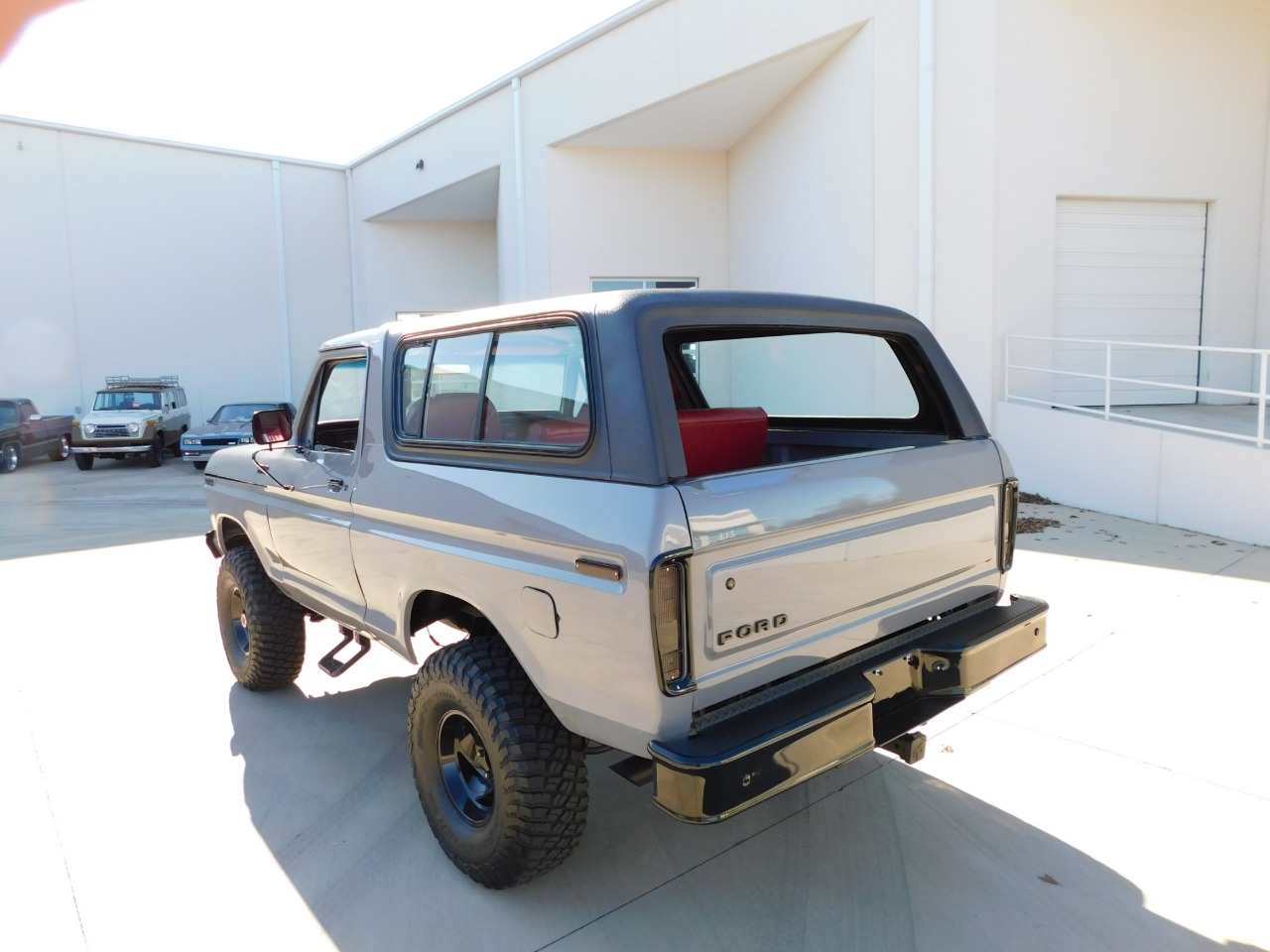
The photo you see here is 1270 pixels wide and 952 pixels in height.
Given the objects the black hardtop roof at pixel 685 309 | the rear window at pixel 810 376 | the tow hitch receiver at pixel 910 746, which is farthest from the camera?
the rear window at pixel 810 376

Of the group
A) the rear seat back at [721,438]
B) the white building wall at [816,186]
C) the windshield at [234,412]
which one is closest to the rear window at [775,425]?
the rear seat back at [721,438]

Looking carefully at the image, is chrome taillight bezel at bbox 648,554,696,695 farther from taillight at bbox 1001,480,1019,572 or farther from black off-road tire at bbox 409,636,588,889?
taillight at bbox 1001,480,1019,572

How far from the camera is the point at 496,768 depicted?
2.64 m

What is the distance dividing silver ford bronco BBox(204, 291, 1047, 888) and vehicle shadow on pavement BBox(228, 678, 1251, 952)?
22cm

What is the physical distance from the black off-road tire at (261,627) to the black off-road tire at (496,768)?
181 cm

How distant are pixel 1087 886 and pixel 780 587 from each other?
152cm

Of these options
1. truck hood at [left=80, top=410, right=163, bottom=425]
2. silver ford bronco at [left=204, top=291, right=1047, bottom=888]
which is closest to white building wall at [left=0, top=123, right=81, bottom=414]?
truck hood at [left=80, top=410, right=163, bottom=425]

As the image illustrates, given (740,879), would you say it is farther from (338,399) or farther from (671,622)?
(338,399)

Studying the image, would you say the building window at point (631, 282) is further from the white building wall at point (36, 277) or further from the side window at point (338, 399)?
the white building wall at point (36, 277)

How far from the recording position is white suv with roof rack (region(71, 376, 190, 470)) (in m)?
16.1

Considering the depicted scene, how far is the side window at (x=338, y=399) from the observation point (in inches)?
156

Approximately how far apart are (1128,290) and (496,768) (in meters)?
10.9

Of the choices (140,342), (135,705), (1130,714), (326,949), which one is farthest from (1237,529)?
(140,342)

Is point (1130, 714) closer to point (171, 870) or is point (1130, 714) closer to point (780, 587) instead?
point (780, 587)
